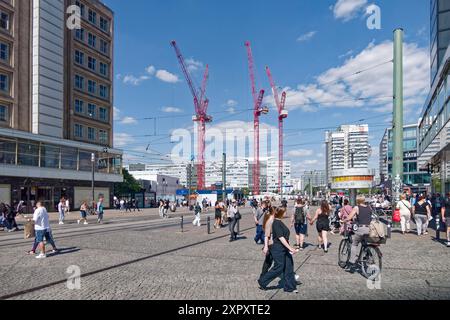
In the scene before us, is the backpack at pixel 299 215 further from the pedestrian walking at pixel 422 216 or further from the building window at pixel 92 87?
the building window at pixel 92 87

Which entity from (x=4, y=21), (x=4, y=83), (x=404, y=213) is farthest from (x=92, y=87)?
(x=404, y=213)

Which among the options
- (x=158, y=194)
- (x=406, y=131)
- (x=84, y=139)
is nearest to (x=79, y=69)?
(x=84, y=139)

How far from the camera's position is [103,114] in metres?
53.2

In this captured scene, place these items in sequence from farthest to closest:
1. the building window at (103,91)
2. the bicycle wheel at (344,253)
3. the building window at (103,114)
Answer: the building window at (103,91) < the building window at (103,114) < the bicycle wheel at (344,253)

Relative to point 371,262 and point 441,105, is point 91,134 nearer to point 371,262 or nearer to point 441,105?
point 441,105

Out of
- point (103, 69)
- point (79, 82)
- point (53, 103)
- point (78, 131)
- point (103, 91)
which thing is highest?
point (103, 69)

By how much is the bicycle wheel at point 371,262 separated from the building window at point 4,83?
40206mm

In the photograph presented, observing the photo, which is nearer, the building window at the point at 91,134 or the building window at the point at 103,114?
the building window at the point at 91,134

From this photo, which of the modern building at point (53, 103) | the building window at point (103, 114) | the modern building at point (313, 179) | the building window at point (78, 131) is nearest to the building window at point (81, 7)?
the modern building at point (53, 103)

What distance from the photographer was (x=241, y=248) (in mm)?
13578

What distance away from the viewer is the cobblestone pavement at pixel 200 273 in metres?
7.30

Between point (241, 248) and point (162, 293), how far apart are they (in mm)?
6525

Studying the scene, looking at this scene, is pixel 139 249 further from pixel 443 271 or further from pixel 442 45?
pixel 442 45

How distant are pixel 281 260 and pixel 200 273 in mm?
2647
